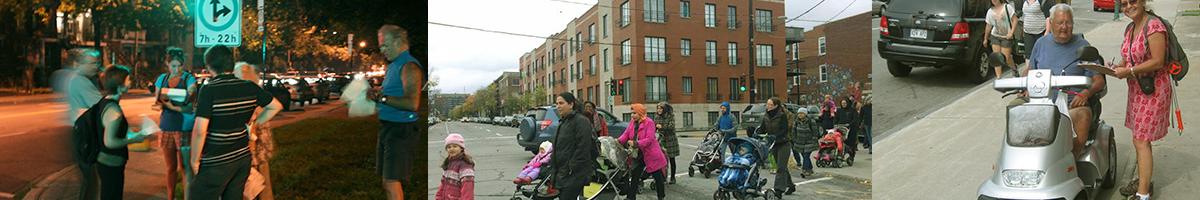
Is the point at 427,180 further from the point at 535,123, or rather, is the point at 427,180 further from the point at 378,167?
the point at 535,123

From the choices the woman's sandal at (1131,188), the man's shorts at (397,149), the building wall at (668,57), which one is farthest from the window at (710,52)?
the woman's sandal at (1131,188)

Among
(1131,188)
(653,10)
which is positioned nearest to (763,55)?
(653,10)

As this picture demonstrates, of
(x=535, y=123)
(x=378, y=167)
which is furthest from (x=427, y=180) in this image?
(x=535, y=123)

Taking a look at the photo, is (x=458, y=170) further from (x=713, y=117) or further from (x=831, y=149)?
(x=831, y=149)

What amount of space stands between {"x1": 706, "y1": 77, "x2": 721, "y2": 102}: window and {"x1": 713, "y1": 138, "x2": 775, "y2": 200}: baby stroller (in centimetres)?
27

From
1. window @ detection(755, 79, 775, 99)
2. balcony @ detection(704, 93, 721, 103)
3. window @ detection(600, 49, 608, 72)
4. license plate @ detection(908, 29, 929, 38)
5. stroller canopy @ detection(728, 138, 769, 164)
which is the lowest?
stroller canopy @ detection(728, 138, 769, 164)

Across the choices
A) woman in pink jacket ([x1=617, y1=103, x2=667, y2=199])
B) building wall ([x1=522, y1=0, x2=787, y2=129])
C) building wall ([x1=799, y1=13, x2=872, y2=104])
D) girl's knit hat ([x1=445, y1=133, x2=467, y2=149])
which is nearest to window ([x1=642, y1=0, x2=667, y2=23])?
building wall ([x1=522, y1=0, x2=787, y2=129])

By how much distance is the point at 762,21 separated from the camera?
14.9 ft

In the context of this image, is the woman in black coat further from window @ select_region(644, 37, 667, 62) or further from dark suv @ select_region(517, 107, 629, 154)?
window @ select_region(644, 37, 667, 62)

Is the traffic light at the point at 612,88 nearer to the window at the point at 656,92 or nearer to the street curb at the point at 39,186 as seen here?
the window at the point at 656,92

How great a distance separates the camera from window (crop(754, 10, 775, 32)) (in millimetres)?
4528

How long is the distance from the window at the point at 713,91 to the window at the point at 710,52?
3.2 inches

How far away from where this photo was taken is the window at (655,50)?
4453 mm

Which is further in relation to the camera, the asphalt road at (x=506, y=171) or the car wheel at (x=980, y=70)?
the asphalt road at (x=506, y=171)
